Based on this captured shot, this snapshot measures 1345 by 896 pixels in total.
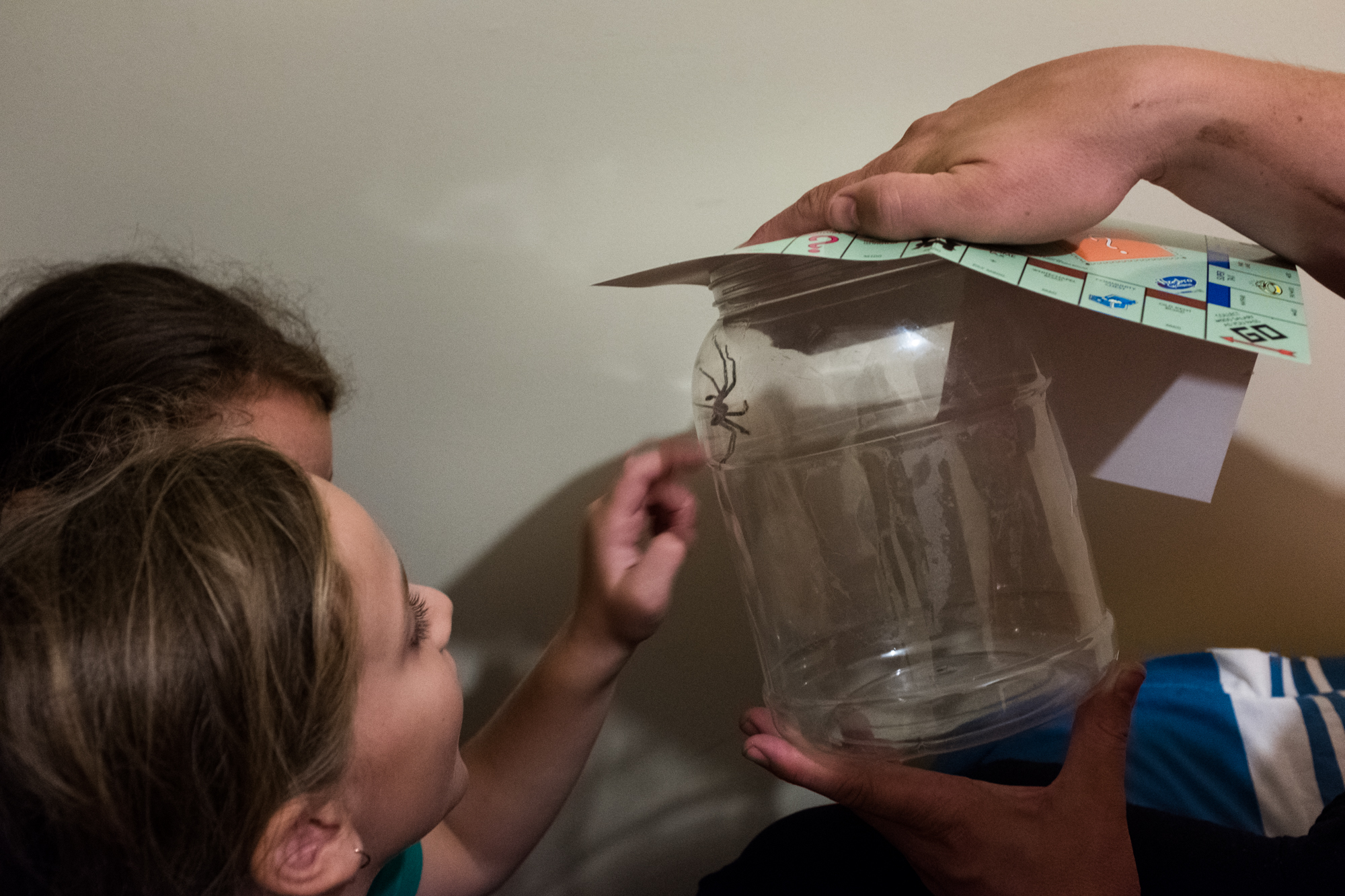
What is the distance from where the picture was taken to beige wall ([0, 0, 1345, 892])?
786 millimetres

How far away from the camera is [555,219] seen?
0.83 metres

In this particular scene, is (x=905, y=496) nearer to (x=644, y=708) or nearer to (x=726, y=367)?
(x=726, y=367)

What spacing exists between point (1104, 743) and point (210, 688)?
57 centimetres

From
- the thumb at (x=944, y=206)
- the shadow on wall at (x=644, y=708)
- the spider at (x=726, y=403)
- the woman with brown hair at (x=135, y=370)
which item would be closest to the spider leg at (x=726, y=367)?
the spider at (x=726, y=403)

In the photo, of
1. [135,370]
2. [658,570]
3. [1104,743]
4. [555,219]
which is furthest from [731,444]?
[135,370]

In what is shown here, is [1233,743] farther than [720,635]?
No

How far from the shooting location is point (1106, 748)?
597 millimetres

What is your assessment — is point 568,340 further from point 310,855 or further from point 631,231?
point 310,855

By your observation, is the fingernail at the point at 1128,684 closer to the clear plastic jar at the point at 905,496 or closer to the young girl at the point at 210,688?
the clear plastic jar at the point at 905,496

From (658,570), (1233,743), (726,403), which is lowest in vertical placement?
(1233,743)

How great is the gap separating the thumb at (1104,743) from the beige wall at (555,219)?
328 mm

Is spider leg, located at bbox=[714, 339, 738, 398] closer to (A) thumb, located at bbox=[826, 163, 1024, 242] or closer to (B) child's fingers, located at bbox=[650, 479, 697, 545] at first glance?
(B) child's fingers, located at bbox=[650, 479, 697, 545]

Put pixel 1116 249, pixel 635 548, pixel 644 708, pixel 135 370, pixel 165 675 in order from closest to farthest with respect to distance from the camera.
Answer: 1. pixel 165 675
2. pixel 1116 249
3. pixel 135 370
4. pixel 635 548
5. pixel 644 708

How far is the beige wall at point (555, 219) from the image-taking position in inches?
31.0
